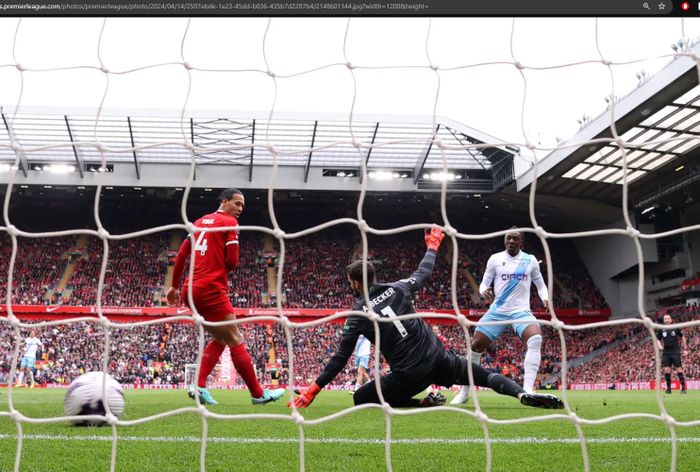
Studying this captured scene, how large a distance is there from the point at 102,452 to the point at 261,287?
26473mm

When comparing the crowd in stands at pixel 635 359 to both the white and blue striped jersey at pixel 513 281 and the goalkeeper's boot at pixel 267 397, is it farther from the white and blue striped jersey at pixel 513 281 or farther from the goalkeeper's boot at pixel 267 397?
the goalkeeper's boot at pixel 267 397

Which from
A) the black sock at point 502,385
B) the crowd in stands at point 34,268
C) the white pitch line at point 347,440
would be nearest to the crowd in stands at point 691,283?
the black sock at point 502,385

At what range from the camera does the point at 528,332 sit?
6.42 metres

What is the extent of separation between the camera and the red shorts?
219 inches

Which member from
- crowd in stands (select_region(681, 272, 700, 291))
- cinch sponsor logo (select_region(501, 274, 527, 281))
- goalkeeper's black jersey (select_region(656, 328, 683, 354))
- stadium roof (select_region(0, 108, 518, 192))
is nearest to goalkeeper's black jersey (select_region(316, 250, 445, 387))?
cinch sponsor logo (select_region(501, 274, 527, 281))

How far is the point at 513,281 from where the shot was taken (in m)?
6.51

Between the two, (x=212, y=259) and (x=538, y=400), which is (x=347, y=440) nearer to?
(x=538, y=400)

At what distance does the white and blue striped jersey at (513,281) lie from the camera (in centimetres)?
648

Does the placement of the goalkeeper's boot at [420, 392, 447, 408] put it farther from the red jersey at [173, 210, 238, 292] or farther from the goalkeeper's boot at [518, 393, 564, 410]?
the red jersey at [173, 210, 238, 292]

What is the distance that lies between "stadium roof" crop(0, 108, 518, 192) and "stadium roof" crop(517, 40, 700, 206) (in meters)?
2.14

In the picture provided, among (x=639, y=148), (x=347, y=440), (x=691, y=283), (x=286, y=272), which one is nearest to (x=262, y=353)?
(x=286, y=272)

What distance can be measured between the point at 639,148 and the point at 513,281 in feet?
35.5

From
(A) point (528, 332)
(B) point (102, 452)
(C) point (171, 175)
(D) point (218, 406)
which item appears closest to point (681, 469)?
(B) point (102, 452)

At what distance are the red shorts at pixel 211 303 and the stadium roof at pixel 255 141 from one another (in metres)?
18.1
